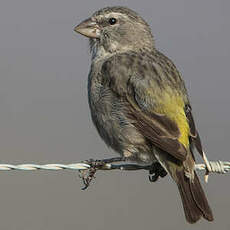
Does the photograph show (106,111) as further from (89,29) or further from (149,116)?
(89,29)

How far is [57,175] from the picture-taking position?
39.9 ft

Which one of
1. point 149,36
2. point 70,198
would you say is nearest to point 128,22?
point 149,36

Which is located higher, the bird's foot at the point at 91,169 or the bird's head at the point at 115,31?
the bird's head at the point at 115,31

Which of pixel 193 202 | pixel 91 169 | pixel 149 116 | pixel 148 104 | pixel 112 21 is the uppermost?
pixel 112 21

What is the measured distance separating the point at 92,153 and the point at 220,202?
2096 millimetres

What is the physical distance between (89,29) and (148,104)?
1591mm

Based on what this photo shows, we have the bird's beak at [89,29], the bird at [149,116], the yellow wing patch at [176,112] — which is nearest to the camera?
the bird at [149,116]

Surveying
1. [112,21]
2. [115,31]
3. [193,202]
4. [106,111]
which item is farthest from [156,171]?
[112,21]

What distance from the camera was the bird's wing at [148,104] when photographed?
7.50 meters

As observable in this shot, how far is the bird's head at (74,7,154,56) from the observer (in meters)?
8.98

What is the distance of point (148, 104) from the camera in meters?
7.75

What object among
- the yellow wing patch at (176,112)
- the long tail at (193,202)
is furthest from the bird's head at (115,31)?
the long tail at (193,202)

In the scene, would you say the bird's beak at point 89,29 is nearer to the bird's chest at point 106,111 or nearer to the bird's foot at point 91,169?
the bird's chest at point 106,111

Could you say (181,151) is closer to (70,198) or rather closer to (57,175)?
(70,198)
